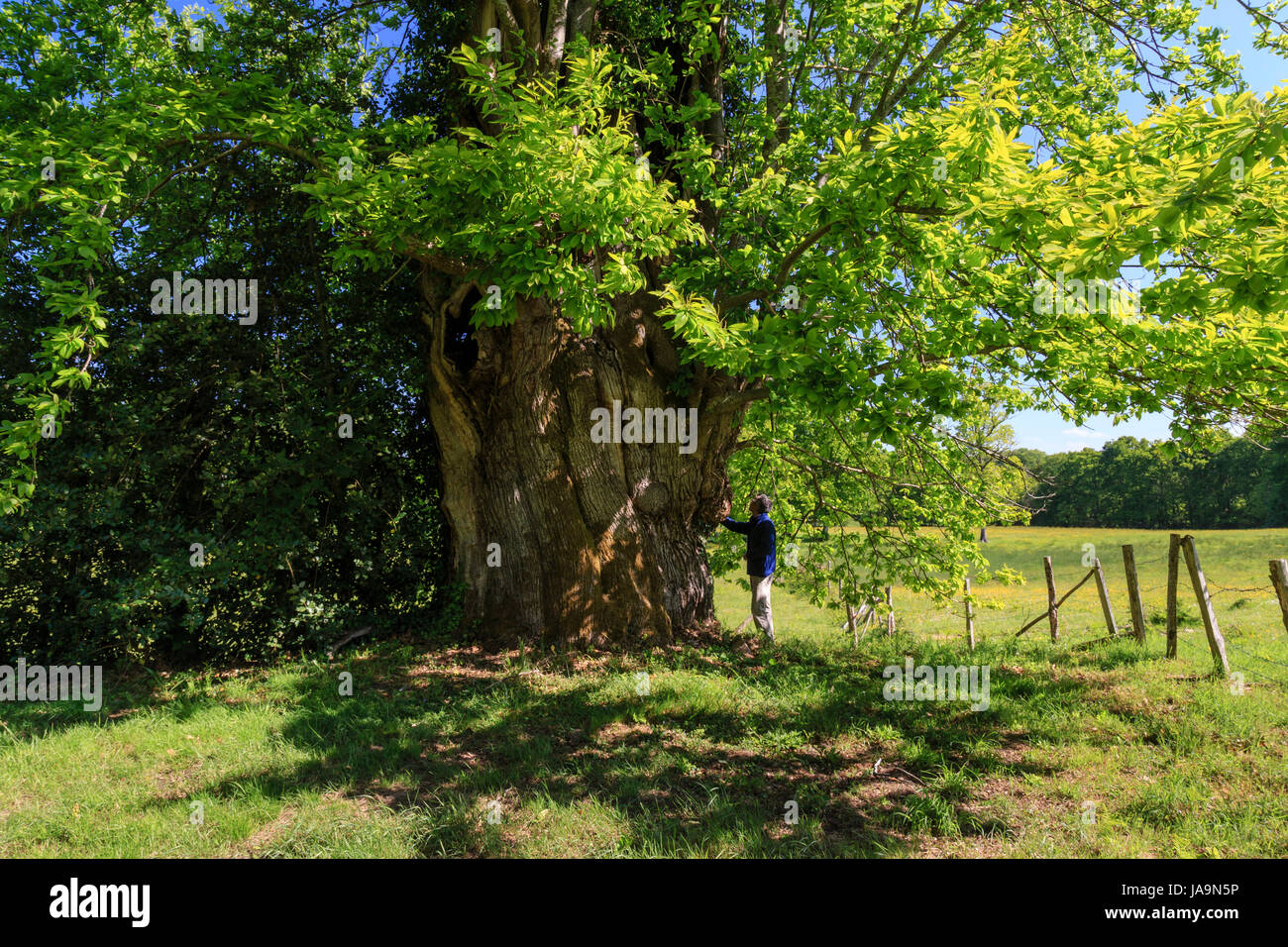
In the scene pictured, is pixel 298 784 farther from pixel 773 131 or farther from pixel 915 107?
pixel 915 107

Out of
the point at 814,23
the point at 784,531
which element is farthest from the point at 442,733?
the point at 814,23

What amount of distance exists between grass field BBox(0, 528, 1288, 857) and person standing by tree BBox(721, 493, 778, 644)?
652 mm

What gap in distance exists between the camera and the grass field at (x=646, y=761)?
426 cm

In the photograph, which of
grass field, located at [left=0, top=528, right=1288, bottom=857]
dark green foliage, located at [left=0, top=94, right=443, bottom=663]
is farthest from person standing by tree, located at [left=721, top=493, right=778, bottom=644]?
dark green foliage, located at [left=0, top=94, right=443, bottom=663]

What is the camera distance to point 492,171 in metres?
5.28

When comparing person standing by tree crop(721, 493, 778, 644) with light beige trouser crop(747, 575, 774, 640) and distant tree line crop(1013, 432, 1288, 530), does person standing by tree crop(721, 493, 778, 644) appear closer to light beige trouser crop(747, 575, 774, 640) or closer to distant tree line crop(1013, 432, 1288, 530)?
light beige trouser crop(747, 575, 774, 640)

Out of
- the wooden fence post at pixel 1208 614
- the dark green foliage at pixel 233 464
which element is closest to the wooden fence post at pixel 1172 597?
the wooden fence post at pixel 1208 614

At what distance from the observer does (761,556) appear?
885cm

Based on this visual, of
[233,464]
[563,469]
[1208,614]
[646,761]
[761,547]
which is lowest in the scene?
[646,761]

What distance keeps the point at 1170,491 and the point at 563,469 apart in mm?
65180

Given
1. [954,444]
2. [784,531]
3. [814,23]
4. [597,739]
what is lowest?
[597,739]

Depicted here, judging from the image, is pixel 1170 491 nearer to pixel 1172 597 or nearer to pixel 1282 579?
pixel 1172 597

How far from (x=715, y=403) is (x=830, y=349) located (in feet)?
8.47

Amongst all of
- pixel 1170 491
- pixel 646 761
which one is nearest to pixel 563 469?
pixel 646 761
